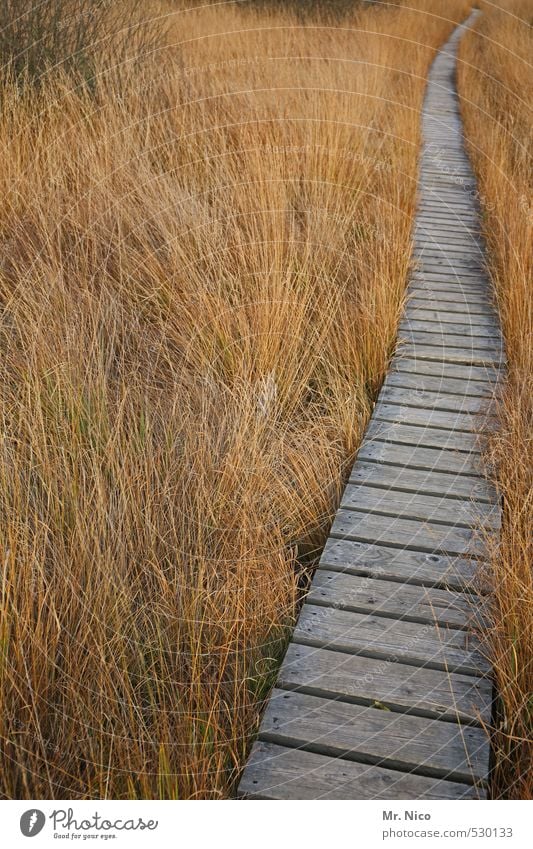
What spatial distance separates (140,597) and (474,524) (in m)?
1.08

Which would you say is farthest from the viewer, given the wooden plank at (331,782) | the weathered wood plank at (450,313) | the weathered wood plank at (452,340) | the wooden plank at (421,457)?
the weathered wood plank at (450,313)

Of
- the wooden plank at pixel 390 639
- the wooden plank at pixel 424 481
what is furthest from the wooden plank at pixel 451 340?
the wooden plank at pixel 390 639

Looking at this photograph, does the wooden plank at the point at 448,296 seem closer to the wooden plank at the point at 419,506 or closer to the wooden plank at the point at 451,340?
the wooden plank at the point at 451,340

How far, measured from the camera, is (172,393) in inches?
117

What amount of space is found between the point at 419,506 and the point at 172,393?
3.38 feet

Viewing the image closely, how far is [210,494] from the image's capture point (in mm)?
2357

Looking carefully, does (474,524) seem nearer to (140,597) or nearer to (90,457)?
(140,597)

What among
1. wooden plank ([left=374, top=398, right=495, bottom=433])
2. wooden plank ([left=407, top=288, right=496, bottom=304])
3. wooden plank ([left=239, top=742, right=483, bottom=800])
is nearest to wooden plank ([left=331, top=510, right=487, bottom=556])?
wooden plank ([left=374, top=398, right=495, bottom=433])

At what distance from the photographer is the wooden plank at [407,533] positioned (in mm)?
2408

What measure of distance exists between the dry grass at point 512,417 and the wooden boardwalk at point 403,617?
0.07 meters

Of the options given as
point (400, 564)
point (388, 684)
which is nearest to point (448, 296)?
point (400, 564)
